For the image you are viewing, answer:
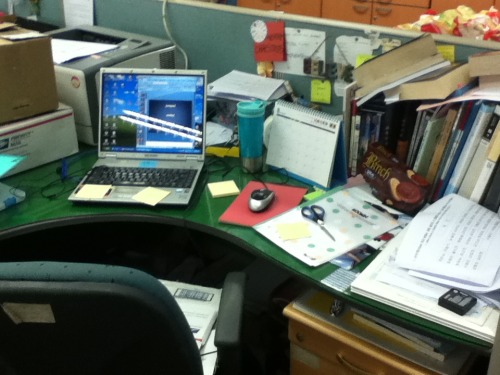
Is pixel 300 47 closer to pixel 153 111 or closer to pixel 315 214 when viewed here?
pixel 153 111

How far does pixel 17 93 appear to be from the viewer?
1.55 meters

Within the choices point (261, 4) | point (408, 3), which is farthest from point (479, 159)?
point (261, 4)

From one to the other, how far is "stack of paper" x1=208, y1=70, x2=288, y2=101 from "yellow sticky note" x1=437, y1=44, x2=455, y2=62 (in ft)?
1.58

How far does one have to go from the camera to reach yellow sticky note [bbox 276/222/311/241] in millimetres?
1286

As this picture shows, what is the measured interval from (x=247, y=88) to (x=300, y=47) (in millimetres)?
201

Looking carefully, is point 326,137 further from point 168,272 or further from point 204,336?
point 168,272

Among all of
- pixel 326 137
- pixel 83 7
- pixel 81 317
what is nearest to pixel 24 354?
pixel 81 317

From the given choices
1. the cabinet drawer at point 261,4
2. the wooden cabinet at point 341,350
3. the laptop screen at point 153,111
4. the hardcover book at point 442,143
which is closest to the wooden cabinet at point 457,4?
the cabinet drawer at point 261,4

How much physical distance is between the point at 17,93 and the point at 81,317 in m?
1.00

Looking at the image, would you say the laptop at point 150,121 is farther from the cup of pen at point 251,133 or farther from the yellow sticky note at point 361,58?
the yellow sticky note at point 361,58

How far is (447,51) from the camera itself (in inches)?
56.1

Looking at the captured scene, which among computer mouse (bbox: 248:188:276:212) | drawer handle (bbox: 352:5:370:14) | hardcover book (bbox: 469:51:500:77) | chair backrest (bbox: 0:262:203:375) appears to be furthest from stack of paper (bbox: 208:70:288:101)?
drawer handle (bbox: 352:5:370:14)

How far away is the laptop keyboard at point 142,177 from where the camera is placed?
151 cm

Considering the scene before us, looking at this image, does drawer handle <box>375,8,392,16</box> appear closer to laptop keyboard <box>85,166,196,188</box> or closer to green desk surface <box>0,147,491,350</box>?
green desk surface <box>0,147,491,350</box>
